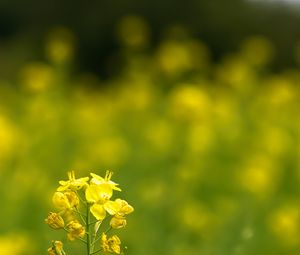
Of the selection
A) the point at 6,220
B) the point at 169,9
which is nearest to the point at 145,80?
the point at 6,220

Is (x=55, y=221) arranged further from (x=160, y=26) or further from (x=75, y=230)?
(x=160, y=26)

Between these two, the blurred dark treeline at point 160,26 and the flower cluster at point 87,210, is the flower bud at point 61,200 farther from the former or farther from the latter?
the blurred dark treeline at point 160,26

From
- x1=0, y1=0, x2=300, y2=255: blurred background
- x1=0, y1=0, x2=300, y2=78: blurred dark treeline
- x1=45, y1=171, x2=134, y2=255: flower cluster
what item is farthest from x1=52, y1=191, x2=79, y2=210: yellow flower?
x1=0, y1=0, x2=300, y2=78: blurred dark treeline

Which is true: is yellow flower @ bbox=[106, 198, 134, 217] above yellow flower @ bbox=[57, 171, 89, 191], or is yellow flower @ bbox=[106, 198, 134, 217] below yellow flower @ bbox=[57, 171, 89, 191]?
below

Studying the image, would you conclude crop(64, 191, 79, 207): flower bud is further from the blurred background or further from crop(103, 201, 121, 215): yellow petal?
the blurred background

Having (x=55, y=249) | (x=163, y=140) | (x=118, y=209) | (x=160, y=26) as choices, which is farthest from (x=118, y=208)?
(x=160, y=26)

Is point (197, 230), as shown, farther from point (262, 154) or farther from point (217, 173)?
point (262, 154)
